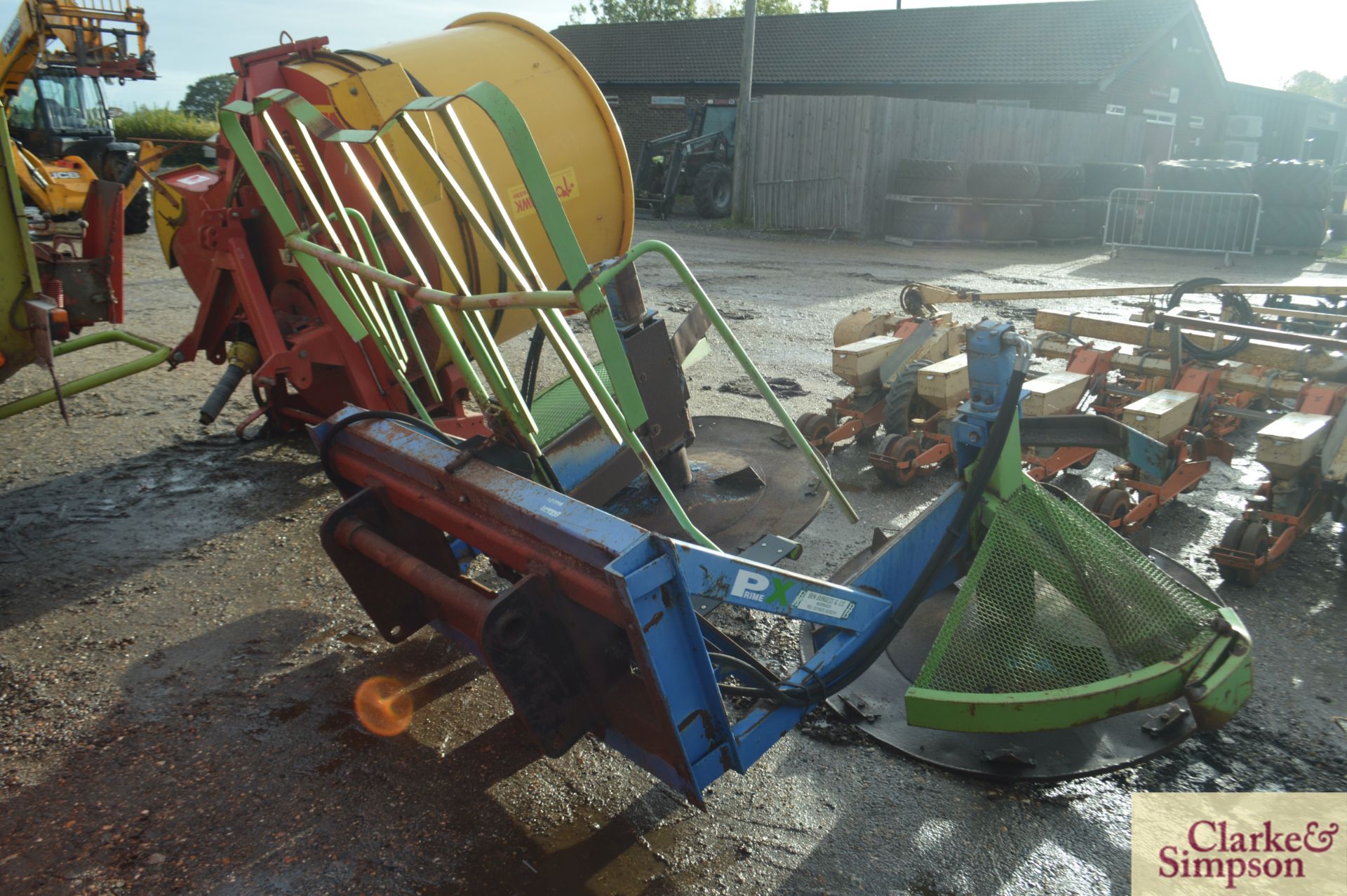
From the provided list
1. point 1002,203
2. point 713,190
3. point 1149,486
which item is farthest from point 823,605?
point 713,190

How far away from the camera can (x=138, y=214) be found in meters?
16.1

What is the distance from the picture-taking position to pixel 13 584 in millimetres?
4242

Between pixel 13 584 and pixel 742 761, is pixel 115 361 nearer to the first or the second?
pixel 13 584

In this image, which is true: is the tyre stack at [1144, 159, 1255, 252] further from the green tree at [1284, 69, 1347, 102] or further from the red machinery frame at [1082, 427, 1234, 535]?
the green tree at [1284, 69, 1347, 102]

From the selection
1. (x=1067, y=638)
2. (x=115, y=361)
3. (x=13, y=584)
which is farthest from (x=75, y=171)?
(x=1067, y=638)

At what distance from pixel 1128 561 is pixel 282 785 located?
2.81 m

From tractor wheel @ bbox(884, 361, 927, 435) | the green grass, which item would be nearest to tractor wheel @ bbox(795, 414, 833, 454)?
tractor wheel @ bbox(884, 361, 927, 435)

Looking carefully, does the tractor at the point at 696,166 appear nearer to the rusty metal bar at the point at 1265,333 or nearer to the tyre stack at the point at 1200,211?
the tyre stack at the point at 1200,211

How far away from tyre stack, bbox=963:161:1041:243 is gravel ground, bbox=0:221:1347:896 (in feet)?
40.8

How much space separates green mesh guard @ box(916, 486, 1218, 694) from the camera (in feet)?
9.37

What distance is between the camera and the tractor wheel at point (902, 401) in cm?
560

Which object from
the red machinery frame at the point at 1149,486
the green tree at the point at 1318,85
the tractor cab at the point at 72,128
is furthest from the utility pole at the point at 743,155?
the green tree at the point at 1318,85

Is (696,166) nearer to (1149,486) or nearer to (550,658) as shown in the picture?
(1149,486)

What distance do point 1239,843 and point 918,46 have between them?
84.5 feet
